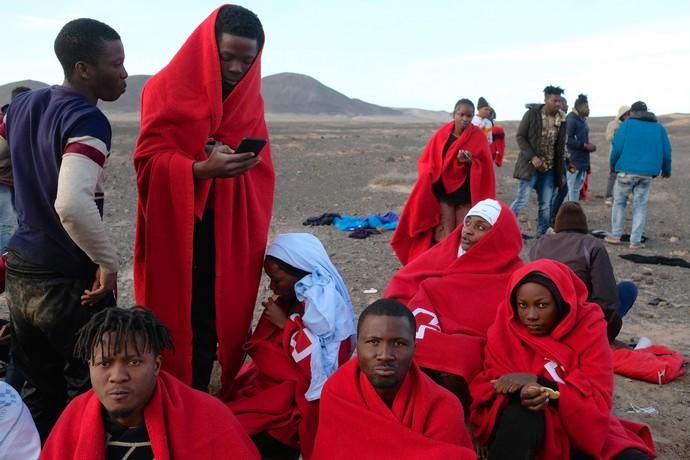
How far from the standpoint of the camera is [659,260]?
8.18 metres

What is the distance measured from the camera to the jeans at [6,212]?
5.66 meters

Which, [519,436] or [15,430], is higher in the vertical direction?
[15,430]

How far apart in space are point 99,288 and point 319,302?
3.46 ft

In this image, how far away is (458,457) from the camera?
8.96ft

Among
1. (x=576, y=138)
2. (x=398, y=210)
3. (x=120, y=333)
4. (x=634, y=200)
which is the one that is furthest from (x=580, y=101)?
(x=120, y=333)

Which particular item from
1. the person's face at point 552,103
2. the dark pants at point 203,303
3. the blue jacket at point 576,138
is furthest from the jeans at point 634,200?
the dark pants at point 203,303

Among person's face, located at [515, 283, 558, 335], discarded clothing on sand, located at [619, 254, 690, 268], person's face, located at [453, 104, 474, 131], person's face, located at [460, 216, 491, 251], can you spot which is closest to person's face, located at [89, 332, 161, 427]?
person's face, located at [515, 283, 558, 335]

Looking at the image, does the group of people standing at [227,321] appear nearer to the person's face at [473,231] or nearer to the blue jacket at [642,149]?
the person's face at [473,231]

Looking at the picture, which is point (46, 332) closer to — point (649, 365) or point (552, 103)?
point (649, 365)

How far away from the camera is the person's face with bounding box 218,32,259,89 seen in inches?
121

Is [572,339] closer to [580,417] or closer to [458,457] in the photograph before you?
[580,417]

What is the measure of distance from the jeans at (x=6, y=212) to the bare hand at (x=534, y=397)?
4.36 m

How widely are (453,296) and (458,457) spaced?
1.37 meters

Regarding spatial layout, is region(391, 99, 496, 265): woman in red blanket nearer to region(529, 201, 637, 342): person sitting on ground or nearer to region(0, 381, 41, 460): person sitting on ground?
region(529, 201, 637, 342): person sitting on ground
